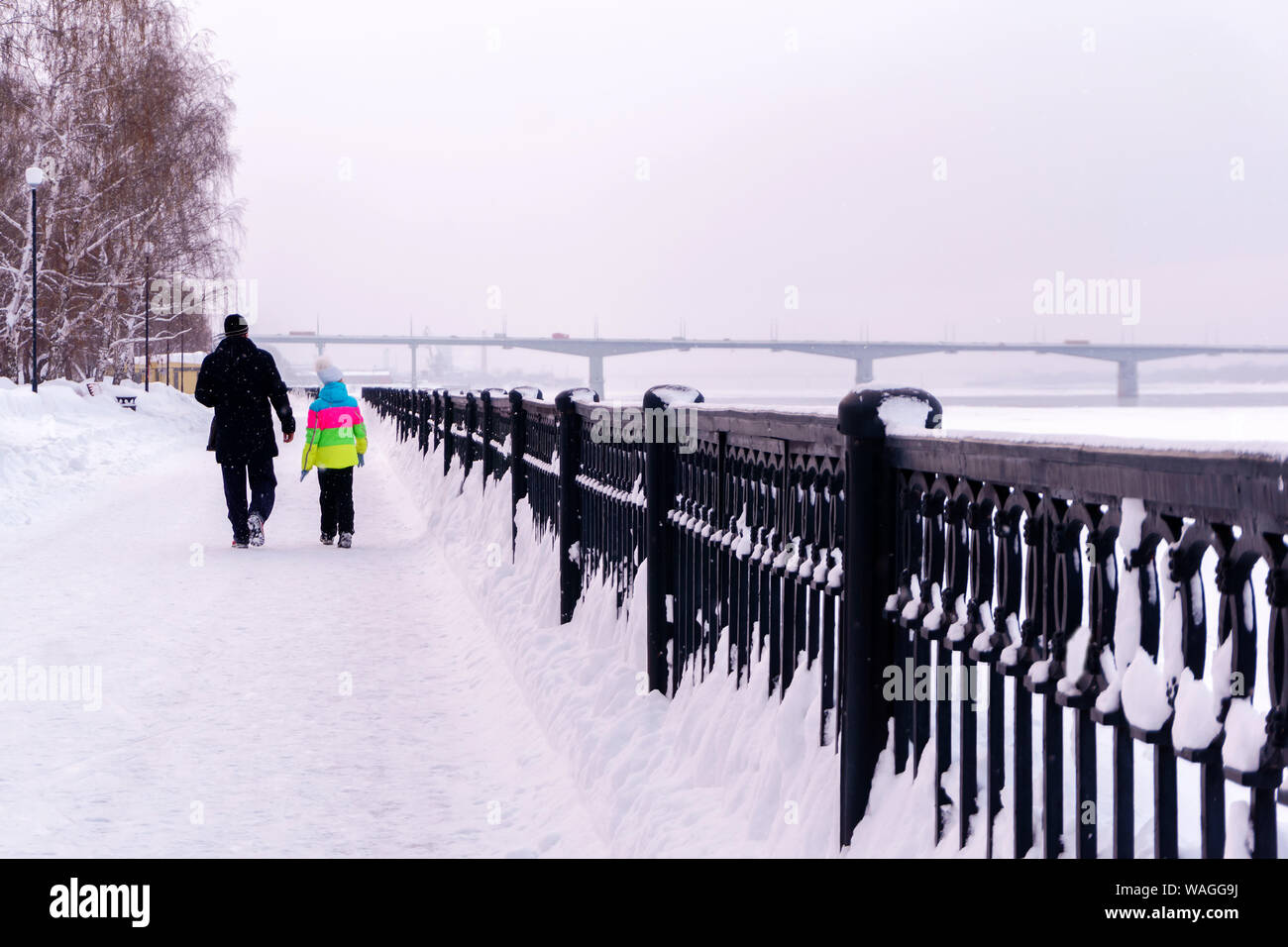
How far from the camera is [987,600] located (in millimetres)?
2543

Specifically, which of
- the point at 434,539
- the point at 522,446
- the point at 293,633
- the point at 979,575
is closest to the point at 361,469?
the point at 434,539

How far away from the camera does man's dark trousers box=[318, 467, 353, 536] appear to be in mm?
11125

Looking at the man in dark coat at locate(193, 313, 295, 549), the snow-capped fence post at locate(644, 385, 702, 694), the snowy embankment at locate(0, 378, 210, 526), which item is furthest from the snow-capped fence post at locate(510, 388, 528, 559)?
the snowy embankment at locate(0, 378, 210, 526)

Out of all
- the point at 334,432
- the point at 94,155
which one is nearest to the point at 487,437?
the point at 334,432

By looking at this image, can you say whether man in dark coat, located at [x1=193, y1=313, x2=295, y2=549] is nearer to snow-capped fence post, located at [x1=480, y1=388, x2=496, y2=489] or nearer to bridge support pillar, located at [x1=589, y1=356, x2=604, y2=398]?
snow-capped fence post, located at [x1=480, y1=388, x2=496, y2=489]

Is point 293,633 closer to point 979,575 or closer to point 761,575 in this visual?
point 761,575

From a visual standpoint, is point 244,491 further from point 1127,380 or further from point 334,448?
point 1127,380

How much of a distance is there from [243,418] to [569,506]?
17.9 feet

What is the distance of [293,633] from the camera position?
23.1 ft

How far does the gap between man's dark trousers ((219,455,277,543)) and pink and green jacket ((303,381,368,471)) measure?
1.20ft

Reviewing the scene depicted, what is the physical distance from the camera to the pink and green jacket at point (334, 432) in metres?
11.1

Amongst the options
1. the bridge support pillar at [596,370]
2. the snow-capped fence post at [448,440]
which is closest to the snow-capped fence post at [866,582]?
the snow-capped fence post at [448,440]

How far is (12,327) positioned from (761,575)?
116 ft

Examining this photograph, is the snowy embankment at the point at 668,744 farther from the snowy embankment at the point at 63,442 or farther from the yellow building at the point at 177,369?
the yellow building at the point at 177,369
